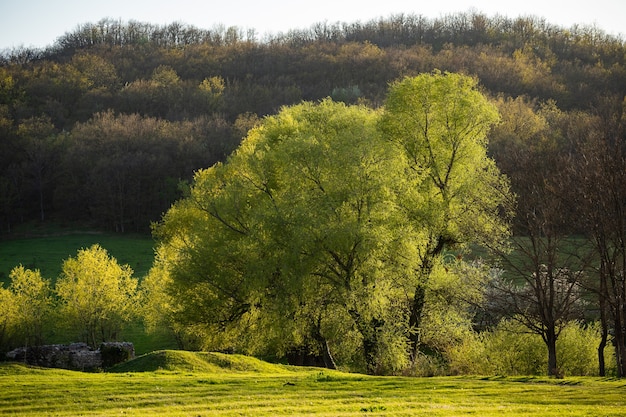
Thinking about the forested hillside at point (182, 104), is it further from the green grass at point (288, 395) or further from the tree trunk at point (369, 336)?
the green grass at point (288, 395)

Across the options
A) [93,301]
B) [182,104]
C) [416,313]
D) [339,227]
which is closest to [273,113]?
[182,104]

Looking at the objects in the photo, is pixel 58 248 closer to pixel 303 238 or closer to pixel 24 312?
pixel 24 312

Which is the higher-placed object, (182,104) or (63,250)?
(182,104)

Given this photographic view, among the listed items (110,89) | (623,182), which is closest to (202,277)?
(623,182)

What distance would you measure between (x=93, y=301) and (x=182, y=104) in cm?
10842

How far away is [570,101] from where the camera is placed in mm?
146125

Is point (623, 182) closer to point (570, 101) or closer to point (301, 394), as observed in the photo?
point (301, 394)

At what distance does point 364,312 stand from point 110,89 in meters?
151

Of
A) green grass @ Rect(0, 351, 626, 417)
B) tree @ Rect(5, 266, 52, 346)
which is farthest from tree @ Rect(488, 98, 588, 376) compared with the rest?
tree @ Rect(5, 266, 52, 346)

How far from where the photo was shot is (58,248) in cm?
9412

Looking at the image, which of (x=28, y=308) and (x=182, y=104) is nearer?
(x=28, y=308)

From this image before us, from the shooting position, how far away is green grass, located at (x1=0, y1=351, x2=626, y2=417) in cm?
2012

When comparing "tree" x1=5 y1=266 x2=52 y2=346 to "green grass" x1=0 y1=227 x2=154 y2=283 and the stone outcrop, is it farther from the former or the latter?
the stone outcrop

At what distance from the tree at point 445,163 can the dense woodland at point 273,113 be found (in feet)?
3.87
